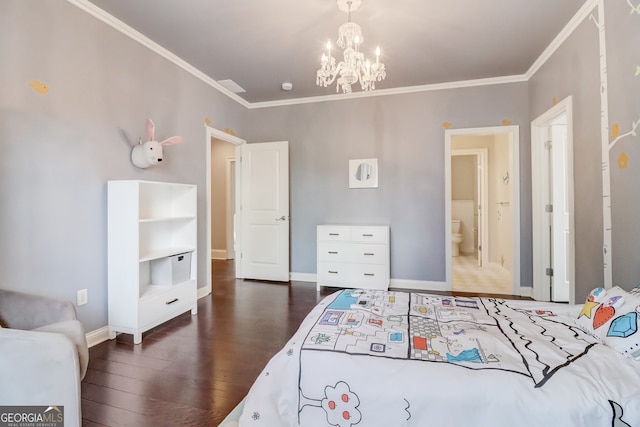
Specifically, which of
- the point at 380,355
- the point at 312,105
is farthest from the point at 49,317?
the point at 312,105

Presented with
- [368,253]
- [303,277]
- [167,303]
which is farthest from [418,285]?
[167,303]

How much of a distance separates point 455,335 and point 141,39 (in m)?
3.41

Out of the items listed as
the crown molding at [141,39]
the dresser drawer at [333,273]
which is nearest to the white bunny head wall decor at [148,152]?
the crown molding at [141,39]

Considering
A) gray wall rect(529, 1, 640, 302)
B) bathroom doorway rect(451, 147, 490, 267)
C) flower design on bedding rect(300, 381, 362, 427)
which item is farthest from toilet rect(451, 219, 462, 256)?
flower design on bedding rect(300, 381, 362, 427)

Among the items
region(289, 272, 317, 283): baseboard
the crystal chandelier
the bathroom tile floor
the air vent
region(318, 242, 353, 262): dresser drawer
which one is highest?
the air vent

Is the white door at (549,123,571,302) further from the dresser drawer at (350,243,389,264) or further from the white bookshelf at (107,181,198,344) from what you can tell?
the white bookshelf at (107,181,198,344)

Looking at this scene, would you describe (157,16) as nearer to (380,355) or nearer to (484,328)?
(380,355)

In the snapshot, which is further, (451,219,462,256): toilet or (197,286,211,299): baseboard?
(451,219,462,256): toilet

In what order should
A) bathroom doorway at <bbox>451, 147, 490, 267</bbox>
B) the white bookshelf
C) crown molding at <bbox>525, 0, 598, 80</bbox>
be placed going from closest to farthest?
1. crown molding at <bbox>525, 0, 598, 80</bbox>
2. the white bookshelf
3. bathroom doorway at <bbox>451, 147, 490, 267</bbox>

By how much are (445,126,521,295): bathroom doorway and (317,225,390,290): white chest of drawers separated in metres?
0.86

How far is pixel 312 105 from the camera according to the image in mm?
4352

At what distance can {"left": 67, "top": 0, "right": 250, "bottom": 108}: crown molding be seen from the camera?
233 cm

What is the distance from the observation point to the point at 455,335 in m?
1.39

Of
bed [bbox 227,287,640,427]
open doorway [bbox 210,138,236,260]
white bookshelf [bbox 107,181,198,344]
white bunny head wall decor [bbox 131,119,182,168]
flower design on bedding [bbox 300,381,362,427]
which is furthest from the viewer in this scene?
open doorway [bbox 210,138,236,260]
